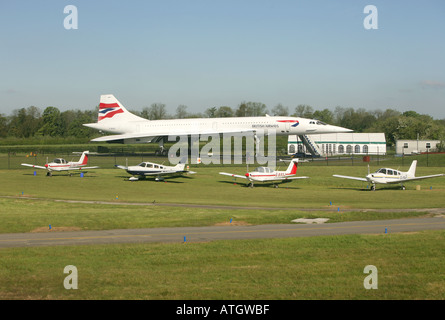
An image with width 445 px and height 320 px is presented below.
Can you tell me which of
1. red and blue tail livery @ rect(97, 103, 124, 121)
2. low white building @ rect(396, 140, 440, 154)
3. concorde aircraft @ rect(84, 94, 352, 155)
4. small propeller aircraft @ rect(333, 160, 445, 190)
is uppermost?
red and blue tail livery @ rect(97, 103, 124, 121)

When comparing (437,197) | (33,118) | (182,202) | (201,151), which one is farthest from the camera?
(33,118)

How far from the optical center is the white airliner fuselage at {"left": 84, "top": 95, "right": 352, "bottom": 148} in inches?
2950

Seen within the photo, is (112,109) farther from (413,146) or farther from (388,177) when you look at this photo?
(413,146)

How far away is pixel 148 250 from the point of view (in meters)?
17.2

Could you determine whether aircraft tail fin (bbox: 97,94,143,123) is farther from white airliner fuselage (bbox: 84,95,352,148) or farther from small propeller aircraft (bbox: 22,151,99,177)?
small propeller aircraft (bbox: 22,151,99,177)

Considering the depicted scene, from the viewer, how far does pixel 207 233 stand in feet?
68.9

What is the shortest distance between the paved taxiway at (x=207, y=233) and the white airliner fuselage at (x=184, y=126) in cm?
5157

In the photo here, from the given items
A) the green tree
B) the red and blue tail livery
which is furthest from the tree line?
the red and blue tail livery

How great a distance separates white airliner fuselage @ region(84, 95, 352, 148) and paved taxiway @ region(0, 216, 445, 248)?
51.6 metres

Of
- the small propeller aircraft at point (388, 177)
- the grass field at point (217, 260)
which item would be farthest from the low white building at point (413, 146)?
the grass field at point (217, 260)
